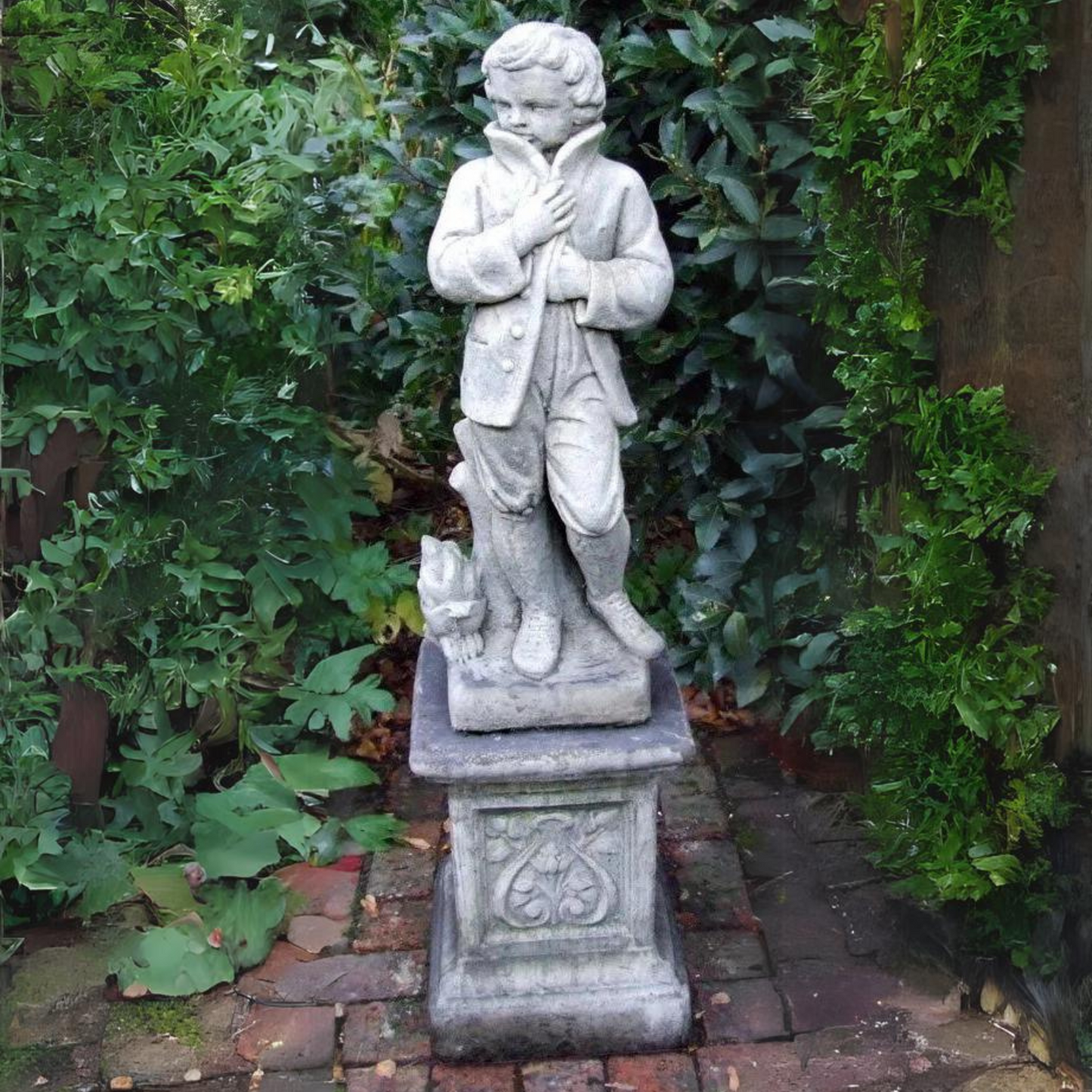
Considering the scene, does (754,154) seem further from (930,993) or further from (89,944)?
(89,944)

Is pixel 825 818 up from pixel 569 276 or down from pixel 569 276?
down

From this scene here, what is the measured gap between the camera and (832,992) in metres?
3.60

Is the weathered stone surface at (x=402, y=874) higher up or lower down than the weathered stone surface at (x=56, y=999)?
higher up

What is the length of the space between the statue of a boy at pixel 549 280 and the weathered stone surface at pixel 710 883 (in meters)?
1.32

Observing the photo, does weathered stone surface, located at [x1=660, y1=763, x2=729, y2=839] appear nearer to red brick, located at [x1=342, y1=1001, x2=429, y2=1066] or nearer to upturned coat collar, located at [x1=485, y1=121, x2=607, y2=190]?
red brick, located at [x1=342, y1=1001, x2=429, y2=1066]

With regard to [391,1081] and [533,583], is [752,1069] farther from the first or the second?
[533,583]

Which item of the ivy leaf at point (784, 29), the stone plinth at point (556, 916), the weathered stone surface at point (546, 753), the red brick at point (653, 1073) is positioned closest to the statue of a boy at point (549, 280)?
the weathered stone surface at point (546, 753)

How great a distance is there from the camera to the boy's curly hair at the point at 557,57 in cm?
284

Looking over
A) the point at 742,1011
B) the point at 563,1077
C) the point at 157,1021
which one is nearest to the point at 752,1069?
the point at 742,1011

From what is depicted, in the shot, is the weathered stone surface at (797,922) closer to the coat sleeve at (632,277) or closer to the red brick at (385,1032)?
the red brick at (385,1032)

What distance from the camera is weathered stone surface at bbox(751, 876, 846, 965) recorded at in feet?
12.3

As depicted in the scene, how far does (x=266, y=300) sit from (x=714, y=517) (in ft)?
5.34

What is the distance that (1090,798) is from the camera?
129 inches

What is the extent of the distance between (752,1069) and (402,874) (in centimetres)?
125
